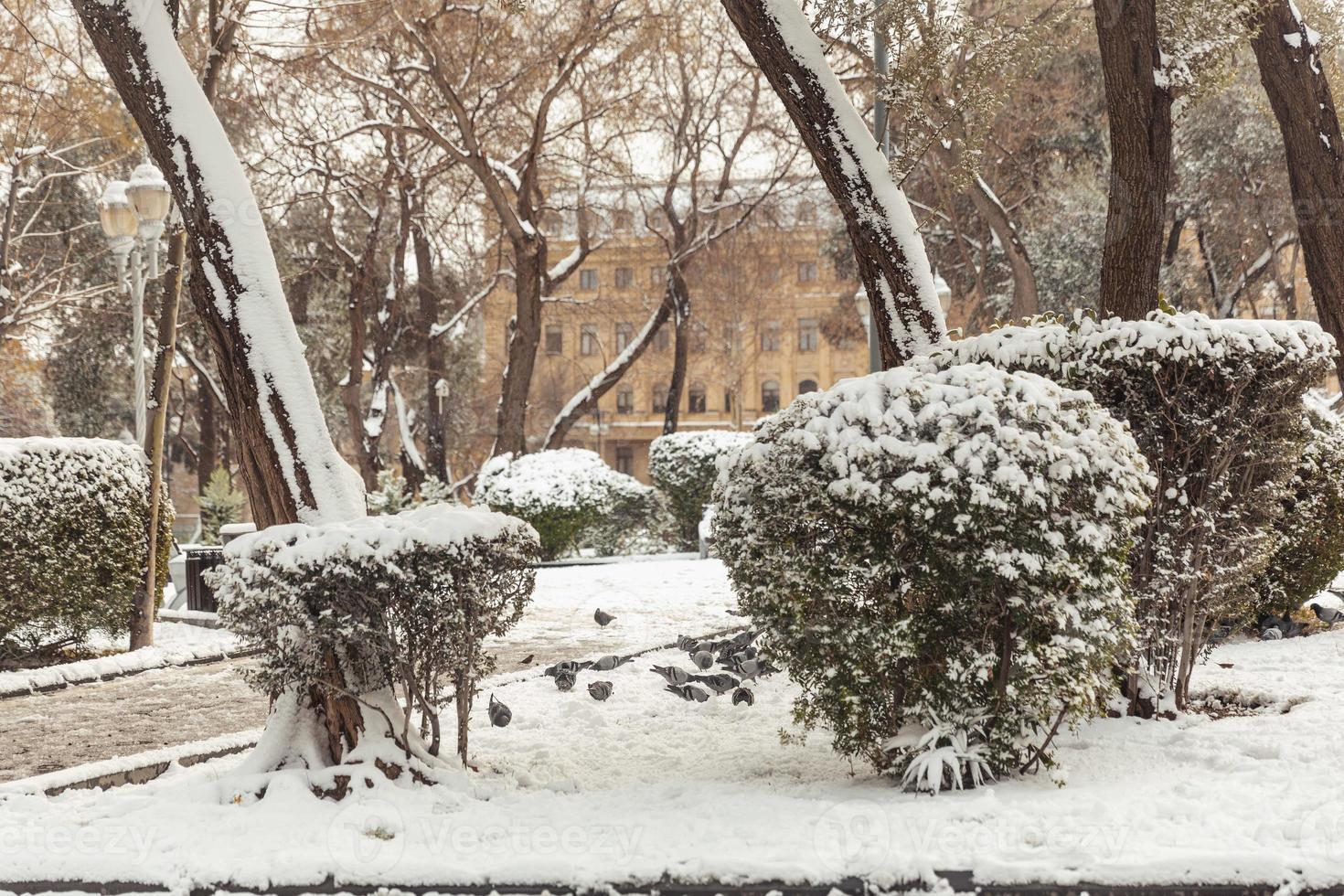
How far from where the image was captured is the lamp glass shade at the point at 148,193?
962 centimetres

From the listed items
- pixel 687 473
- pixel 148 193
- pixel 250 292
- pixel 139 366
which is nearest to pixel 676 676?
pixel 250 292

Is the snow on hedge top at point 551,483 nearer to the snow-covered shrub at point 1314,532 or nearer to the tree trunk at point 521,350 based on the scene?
the tree trunk at point 521,350

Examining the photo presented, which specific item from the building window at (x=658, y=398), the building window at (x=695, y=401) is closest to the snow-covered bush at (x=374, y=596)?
the building window at (x=658, y=398)

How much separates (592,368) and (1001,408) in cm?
6194

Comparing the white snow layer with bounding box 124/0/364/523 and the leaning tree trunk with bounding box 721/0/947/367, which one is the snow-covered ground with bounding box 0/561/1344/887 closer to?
the white snow layer with bounding box 124/0/364/523

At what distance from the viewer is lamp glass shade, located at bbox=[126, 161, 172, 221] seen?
9.62 meters

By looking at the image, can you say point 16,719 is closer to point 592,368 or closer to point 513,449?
point 513,449

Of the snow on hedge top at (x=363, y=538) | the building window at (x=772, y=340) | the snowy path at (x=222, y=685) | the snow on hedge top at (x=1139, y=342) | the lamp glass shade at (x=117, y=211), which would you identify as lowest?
the snowy path at (x=222, y=685)

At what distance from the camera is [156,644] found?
31.4 ft

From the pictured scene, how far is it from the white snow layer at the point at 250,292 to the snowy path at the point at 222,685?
217 cm

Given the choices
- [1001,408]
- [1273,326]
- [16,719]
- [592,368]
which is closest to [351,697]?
[1001,408]

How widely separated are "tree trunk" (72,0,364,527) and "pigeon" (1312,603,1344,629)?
278 inches

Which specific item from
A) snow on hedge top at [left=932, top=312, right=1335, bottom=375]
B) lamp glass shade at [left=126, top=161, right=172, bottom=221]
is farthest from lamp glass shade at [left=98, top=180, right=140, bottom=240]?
snow on hedge top at [left=932, top=312, right=1335, bottom=375]

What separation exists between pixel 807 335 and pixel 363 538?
61349 millimetres
